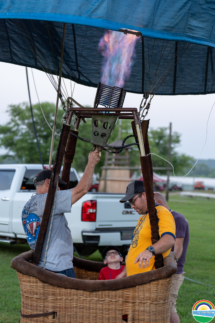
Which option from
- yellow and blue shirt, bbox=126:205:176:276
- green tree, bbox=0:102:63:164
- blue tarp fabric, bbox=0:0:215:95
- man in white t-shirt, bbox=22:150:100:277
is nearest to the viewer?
blue tarp fabric, bbox=0:0:215:95

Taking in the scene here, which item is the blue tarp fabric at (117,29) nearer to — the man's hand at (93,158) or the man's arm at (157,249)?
the man's hand at (93,158)

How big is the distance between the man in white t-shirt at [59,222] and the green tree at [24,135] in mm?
40990

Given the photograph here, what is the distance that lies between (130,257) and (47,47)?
2.51 metres

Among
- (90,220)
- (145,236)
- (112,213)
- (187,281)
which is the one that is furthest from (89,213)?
(145,236)

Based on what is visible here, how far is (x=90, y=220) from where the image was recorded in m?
7.43

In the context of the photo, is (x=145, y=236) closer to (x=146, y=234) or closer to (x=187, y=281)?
(x=146, y=234)

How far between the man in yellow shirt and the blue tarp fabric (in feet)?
3.35

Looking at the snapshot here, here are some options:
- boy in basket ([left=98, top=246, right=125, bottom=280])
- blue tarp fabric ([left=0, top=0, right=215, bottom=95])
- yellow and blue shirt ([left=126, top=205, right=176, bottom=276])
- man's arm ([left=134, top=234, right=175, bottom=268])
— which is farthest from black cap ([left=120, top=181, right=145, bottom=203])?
boy in basket ([left=98, top=246, right=125, bottom=280])

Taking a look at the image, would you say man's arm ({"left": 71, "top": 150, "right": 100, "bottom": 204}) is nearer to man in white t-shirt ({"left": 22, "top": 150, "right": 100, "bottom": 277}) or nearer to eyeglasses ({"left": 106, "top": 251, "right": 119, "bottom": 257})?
man in white t-shirt ({"left": 22, "top": 150, "right": 100, "bottom": 277})

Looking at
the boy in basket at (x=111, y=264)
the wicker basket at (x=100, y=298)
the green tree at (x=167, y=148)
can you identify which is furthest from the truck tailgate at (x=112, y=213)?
the green tree at (x=167, y=148)

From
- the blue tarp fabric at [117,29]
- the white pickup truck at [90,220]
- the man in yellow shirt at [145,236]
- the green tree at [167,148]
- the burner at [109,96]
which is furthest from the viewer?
the green tree at [167,148]

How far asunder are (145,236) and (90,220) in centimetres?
434

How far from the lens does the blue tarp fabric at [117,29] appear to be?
2.62 m

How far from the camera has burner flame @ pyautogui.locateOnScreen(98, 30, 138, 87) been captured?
355 centimetres
